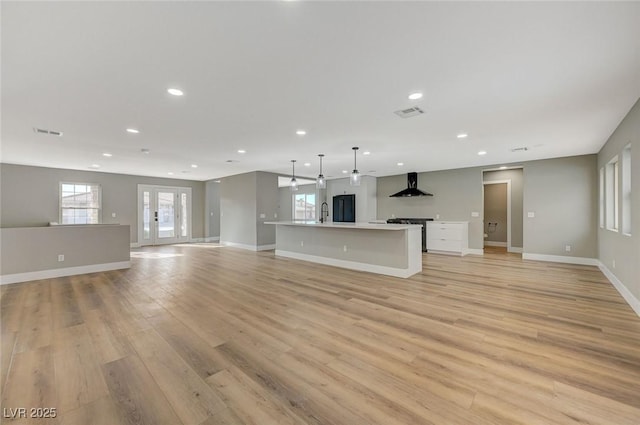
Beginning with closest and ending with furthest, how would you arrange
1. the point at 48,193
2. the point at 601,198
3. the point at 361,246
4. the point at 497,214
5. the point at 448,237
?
the point at 601,198
the point at 361,246
the point at 448,237
the point at 48,193
the point at 497,214

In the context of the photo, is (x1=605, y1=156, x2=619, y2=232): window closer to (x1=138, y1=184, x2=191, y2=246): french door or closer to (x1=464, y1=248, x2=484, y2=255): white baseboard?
(x1=464, y1=248, x2=484, y2=255): white baseboard

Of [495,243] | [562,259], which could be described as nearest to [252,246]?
[495,243]

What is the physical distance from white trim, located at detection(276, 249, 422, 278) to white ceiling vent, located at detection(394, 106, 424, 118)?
2.75 m

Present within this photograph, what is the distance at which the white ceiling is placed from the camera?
178cm

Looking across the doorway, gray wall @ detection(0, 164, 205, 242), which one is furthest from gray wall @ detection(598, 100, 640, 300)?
gray wall @ detection(0, 164, 205, 242)

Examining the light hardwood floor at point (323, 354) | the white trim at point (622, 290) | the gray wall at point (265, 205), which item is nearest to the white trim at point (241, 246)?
the gray wall at point (265, 205)

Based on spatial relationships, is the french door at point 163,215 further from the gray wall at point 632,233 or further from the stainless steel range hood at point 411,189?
the gray wall at point 632,233

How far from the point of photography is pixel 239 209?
9148 millimetres

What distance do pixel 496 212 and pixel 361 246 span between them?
588cm

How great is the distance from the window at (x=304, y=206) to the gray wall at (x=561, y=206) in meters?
7.91

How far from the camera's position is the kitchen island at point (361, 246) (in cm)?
506

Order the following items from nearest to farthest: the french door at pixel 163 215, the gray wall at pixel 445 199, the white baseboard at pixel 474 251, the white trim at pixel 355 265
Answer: the white trim at pixel 355 265 < the white baseboard at pixel 474 251 < the gray wall at pixel 445 199 < the french door at pixel 163 215

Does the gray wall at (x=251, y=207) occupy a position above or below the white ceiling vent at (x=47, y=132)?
below

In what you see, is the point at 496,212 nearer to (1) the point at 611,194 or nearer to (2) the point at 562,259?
(2) the point at 562,259
